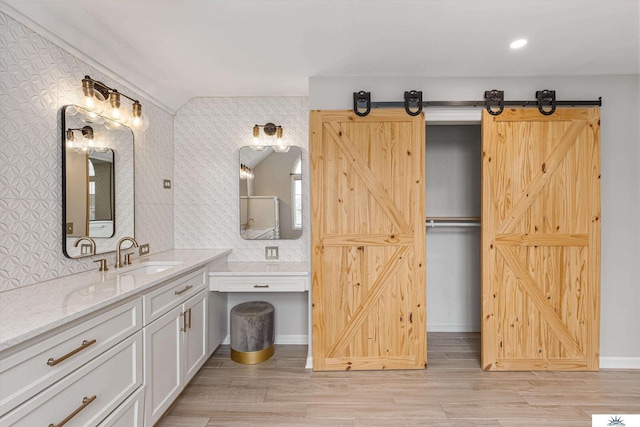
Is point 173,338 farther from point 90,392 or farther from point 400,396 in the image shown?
point 400,396

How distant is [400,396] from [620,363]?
1998mm

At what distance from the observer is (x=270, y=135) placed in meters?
3.46

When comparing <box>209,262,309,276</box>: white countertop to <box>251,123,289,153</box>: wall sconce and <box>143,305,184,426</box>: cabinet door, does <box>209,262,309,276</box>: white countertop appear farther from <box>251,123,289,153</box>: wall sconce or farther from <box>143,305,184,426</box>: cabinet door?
<box>251,123,289,153</box>: wall sconce

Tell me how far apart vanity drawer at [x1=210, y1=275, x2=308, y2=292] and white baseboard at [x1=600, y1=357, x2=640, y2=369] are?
2.62m

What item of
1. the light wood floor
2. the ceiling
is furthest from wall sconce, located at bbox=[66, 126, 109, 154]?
the light wood floor

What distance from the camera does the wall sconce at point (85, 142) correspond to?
214 cm

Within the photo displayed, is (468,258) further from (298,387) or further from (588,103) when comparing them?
(298,387)

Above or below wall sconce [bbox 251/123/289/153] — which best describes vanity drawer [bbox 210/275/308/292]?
below

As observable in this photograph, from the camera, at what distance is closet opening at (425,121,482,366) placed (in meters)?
3.77

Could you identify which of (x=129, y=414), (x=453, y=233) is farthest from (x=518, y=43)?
(x=129, y=414)

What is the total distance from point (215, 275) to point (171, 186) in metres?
1.15

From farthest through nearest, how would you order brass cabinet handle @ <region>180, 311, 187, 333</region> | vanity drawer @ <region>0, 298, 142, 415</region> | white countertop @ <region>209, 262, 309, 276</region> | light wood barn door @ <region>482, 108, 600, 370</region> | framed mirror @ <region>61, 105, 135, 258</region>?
white countertop @ <region>209, 262, 309, 276</region>
light wood barn door @ <region>482, 108, 600, 370</region>
brass cabinet handle @ <region>180, 311, 187, 333</region>
framed mirror @ <region>61, 105, 135, 258</region>
vanity drawer @ <region>0, 298, 142, 415</region>

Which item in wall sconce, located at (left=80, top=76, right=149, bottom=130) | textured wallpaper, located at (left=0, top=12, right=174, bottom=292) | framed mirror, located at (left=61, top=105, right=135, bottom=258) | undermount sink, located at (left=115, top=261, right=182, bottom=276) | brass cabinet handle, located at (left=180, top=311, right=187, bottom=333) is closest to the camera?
textured wallpaper, located at (left=0, top=12, right=174, bottom=292)

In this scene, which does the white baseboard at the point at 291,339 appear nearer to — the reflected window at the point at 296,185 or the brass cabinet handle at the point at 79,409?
the reflected window at the point at 296,185
